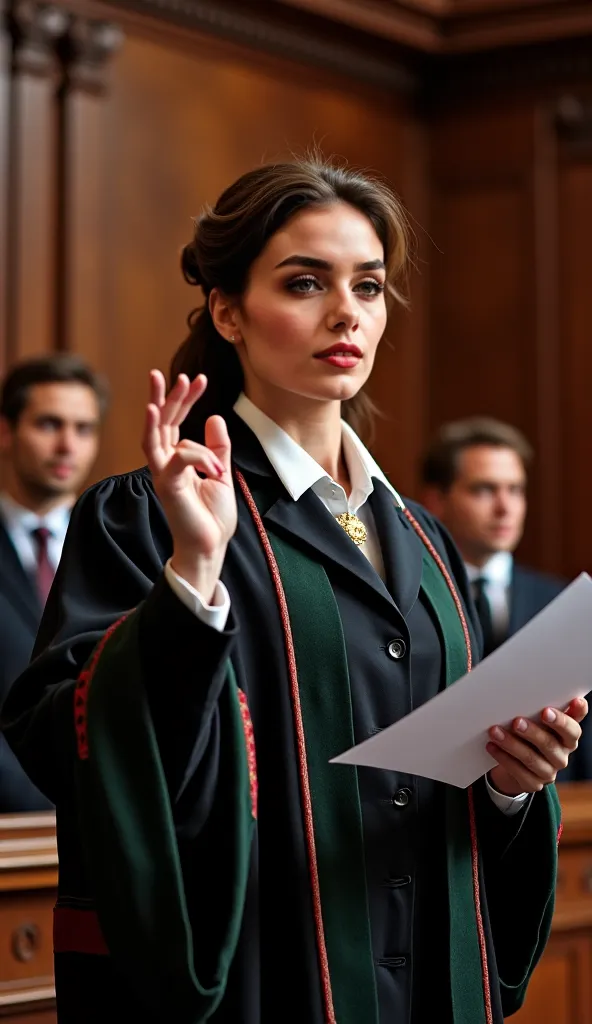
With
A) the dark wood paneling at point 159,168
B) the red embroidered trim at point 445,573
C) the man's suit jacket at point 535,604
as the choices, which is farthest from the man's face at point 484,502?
the red embroidered trim at point 445,573

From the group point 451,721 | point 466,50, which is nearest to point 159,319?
point 466,50

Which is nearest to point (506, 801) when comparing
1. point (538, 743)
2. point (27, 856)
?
point (538, 743)

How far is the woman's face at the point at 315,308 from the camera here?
6.59 feet

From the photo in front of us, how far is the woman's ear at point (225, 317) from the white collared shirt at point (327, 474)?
0.09 metres

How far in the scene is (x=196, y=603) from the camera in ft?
5.55

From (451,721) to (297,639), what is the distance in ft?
0.77

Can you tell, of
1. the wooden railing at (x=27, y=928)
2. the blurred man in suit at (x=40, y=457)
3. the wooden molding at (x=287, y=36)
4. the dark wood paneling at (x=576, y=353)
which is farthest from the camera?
the dark wood paneling at (x=576, y=353)

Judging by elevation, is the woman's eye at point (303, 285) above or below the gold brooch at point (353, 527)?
above

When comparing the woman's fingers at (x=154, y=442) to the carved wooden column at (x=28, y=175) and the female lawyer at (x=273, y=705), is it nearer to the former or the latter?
the female lawyer at (x=273, y=705)

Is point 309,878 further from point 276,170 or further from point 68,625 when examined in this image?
point 276,170

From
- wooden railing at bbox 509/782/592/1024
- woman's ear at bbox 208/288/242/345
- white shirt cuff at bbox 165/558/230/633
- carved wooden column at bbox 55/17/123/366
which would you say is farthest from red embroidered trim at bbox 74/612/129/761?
carved wooden column at bbox 55/17/123/366

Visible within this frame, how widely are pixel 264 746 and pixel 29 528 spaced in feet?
9.16

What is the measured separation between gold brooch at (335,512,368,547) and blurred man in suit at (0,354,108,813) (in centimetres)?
232

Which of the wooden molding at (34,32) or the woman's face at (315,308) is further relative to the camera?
the wooden molding at (34,32)
